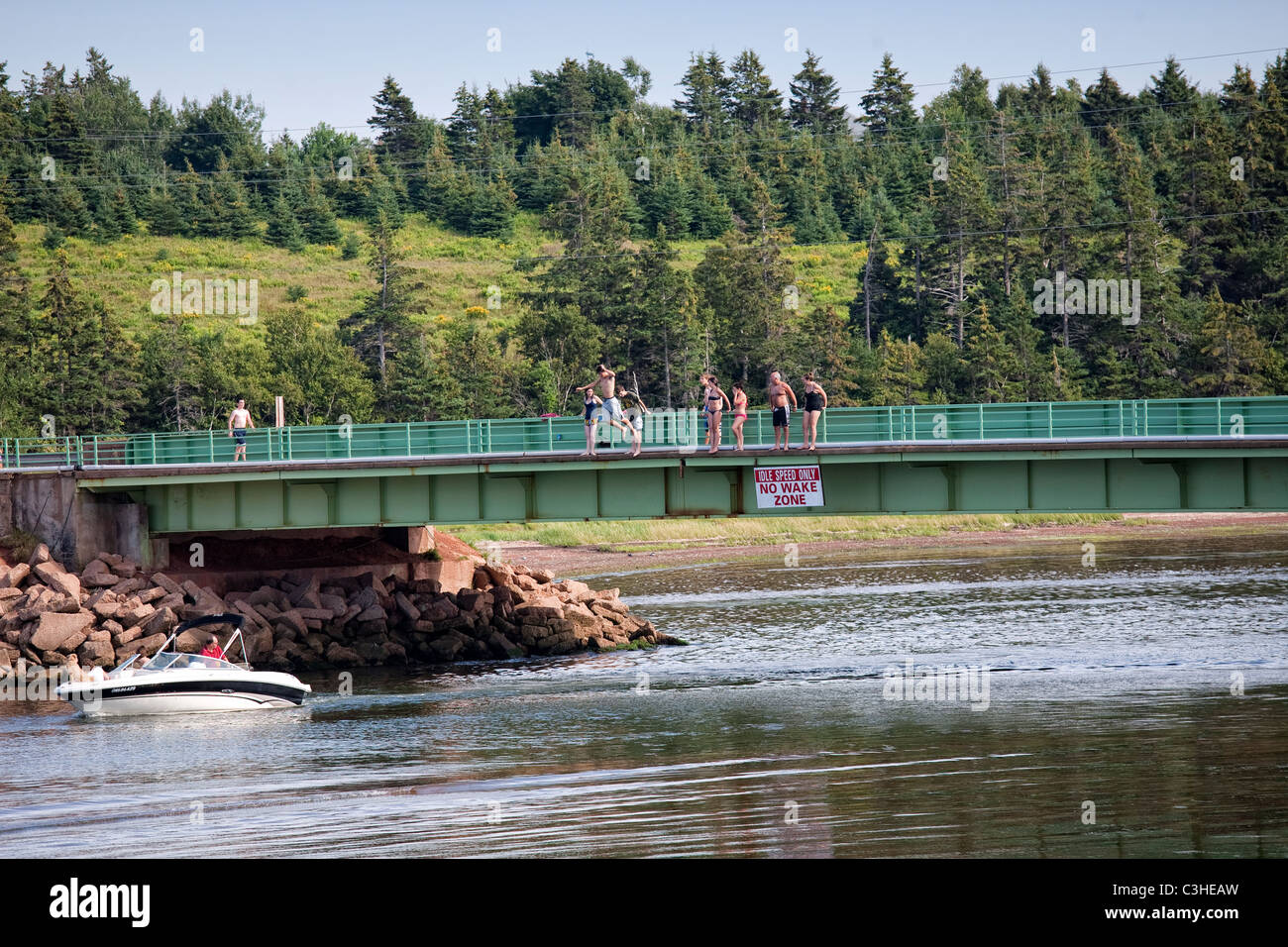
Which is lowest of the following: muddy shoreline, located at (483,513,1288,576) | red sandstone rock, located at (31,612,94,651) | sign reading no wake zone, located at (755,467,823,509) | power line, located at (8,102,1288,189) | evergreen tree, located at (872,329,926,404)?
muddy shoreline, located at (483,513,1288,576)

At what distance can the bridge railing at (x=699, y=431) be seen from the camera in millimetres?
29922

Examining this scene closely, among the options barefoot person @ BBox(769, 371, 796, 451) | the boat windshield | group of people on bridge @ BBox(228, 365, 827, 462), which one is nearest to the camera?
the boat windshield

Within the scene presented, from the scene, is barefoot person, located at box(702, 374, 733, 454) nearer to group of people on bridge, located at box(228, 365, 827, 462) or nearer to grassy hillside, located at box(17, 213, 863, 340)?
group of people on bridge, located at box(228, 365, 827, 462)

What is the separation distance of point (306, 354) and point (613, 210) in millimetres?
25433

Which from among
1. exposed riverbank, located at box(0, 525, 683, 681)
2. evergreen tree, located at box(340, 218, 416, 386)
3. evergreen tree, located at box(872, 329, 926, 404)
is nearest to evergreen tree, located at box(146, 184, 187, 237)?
evergreen tree, located at box(340, 218, 416, 386)

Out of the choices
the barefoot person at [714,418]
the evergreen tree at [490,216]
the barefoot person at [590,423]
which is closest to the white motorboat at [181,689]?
the barefoot person at [590,423]

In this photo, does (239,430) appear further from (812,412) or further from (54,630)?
(812,412)

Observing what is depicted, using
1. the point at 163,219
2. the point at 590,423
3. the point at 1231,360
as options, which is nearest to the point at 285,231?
the point at 163,219

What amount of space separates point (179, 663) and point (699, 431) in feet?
→ 41.7

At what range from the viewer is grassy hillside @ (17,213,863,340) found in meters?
91.0

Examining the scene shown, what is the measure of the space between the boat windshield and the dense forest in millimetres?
37838

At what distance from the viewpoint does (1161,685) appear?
27.6m
